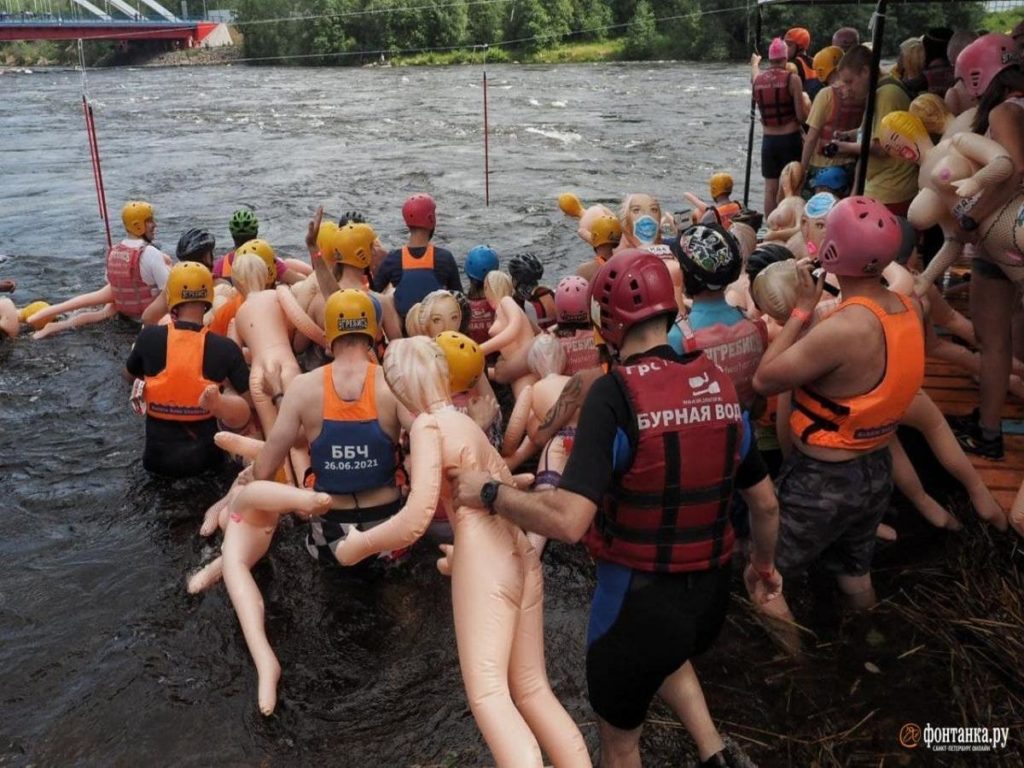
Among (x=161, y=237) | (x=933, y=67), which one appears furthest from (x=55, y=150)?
(x=933, y=67)

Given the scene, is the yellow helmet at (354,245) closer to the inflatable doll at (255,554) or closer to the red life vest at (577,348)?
the red life vest at (577,348)

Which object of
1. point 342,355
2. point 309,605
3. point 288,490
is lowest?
point 309,605

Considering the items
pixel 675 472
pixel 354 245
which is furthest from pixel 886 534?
pixel 354 245

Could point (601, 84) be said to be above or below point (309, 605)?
above

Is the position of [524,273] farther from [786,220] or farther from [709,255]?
[709,255]

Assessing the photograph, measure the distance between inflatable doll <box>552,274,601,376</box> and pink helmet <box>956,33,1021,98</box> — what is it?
243cm

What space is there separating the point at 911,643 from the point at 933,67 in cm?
583

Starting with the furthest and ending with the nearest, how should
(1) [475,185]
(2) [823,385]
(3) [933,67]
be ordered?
(1) [475,185] < (3) [933,67] < (2) [823,385]

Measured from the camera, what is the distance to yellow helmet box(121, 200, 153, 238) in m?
8.75

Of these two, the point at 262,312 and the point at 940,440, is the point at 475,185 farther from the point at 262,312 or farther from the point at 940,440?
the point at 940,440

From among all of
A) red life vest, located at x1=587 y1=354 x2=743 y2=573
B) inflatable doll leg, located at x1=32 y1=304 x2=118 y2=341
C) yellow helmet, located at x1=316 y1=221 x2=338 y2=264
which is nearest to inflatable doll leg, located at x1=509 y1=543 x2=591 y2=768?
red life vest, located at x1=587 y1=354 x2=743 y2=573

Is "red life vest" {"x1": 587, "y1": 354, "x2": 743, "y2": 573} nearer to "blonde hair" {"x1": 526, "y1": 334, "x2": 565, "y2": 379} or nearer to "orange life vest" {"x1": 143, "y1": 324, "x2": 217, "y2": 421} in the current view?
"blonde hair" {"x1": 526, "y1": 334, "x2": 565, "y2": 379}

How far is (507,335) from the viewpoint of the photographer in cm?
673

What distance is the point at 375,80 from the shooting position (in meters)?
41.8
